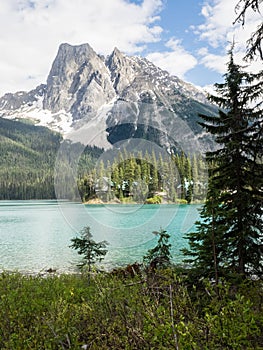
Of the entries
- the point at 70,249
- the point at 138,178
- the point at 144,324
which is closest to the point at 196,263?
the point at 138,178

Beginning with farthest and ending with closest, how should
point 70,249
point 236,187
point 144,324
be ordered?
point 70,249 → point 236,187 → point 144,324

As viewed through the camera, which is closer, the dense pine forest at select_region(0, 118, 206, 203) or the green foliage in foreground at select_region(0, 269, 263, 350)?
the green foliage in foreground at select_region(0, 269, 263, 350)

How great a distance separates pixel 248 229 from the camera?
8594mm

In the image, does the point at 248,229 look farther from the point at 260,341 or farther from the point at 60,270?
the point at 60,270

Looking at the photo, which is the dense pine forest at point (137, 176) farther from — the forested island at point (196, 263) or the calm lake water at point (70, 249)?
the calm lake water at point (70, 249)

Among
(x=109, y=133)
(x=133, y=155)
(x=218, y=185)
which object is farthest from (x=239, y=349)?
(x=218, y=185)

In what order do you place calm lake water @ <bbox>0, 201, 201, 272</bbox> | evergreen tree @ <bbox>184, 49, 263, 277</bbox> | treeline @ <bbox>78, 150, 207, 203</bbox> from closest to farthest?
1. treeline @ <bbox>78, 150, 207, 203</bbox>
2. evergreen tree @ <bbox>184, 49, 263, 277</bbox>
3. calm lake water @ <bbox>0, 201, 201, 272</bbox>

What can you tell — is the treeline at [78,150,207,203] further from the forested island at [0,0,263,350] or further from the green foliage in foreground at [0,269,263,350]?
the green foliage in foreground at [0,269,263,350]

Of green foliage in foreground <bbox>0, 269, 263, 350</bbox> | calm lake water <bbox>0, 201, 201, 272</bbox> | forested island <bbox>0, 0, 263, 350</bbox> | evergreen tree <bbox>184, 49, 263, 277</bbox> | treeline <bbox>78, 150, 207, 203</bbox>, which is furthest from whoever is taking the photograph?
calm lake water <bbox>0, 201, 201, 272</bbox>

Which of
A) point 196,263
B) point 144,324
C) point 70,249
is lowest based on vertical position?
point 70,249

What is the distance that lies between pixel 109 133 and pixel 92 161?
82 centimetres

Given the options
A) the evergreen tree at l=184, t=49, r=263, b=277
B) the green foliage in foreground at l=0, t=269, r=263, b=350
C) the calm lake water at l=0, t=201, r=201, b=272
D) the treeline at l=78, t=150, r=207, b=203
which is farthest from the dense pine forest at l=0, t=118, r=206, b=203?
the calm lake water at l=0, t=201, r=201, b=272

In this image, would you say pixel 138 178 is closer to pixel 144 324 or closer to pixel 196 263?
pixel 196 263

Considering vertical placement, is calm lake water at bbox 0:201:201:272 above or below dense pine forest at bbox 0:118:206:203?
below
